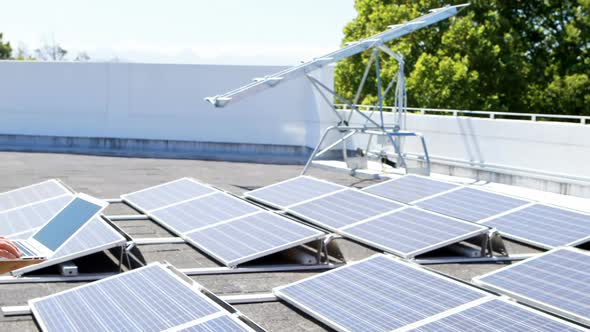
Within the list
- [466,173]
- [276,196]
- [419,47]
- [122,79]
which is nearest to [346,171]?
[466,173]

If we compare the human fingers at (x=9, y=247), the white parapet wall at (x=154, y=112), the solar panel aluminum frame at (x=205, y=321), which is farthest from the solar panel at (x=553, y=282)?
the white parapet wall at (x=154, y=112)

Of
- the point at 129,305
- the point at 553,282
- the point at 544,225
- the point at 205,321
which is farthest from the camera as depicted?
the point at 544,225

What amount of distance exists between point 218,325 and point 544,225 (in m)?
7.17

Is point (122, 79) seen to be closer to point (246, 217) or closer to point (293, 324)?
point (246, 217)

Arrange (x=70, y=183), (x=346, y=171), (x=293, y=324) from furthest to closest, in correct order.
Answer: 1. (x=346, y=171)
2. (x=70, y=183)
3. (x=293, y=324)

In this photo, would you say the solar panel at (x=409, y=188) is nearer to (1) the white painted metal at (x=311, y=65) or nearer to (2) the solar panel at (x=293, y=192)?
(2) the solar panel at (x=293, y=192)

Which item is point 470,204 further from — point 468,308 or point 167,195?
point 468,308

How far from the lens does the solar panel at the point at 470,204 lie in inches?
543

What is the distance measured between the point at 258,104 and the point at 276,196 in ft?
45.9

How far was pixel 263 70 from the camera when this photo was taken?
29.5 meters

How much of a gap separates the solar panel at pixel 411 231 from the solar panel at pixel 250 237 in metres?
1.20

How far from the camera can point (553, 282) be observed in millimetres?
9250

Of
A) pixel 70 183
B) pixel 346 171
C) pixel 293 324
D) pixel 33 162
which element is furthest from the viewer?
pixel 33 162

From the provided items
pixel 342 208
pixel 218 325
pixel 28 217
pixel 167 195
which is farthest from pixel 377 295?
pixel 167 195
